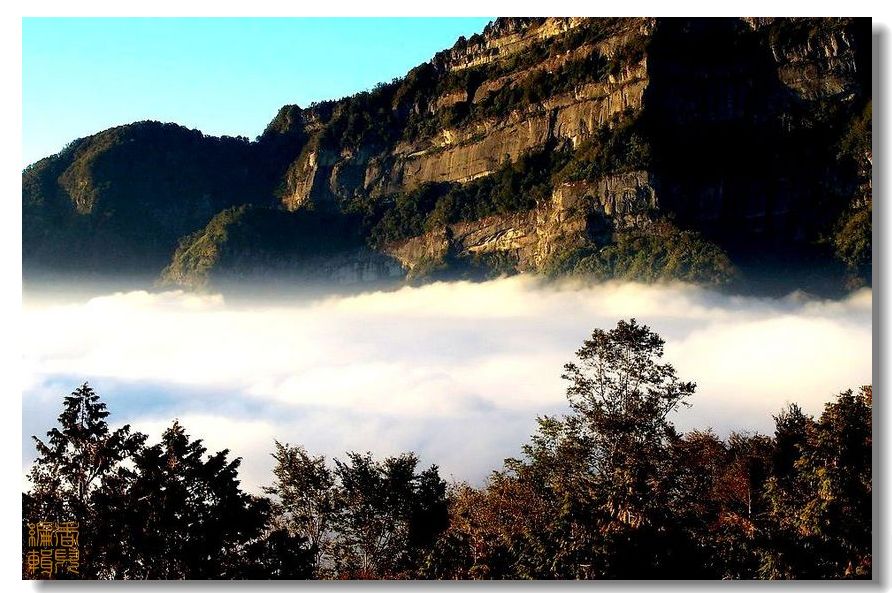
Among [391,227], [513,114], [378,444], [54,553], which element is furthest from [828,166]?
[54,553]

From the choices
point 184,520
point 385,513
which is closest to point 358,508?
point 385,513

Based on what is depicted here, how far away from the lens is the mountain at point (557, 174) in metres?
64.9

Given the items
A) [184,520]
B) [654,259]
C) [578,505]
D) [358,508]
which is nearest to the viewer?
[578,505]

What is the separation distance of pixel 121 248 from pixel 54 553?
2834 inches

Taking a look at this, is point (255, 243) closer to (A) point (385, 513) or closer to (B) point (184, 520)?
(A) point (385, 513)

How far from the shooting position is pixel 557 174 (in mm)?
72625

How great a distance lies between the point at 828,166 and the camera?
2591 inches

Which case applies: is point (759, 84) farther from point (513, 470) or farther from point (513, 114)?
point (513, 470)

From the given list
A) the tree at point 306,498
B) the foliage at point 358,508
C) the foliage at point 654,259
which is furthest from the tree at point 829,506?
the foliage at point 654,259

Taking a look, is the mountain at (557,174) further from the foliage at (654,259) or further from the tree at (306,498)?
the tree at (306,498)

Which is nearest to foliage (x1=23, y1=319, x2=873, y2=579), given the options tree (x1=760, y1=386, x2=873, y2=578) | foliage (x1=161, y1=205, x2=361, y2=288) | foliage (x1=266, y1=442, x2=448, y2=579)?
tree (x1=760, y1=386, x2=873, y2=578)

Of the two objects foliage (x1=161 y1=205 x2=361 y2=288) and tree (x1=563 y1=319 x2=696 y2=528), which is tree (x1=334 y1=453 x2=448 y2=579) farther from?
foliage (x1=161 y1=205 x2=361 y2=288)

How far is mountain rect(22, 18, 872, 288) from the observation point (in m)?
64.9

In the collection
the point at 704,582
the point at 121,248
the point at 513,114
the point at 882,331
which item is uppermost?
the point at 513,114
